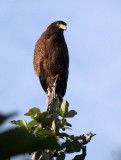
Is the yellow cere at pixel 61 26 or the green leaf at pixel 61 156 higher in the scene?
the yellow cere at pixel 61 26

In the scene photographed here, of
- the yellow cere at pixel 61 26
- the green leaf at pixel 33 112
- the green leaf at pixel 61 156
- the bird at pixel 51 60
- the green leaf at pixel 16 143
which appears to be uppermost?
the yellow cere at pixel 61 26

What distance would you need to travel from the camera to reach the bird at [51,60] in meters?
6.96

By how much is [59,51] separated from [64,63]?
0.36 m

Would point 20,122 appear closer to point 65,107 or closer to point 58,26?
point 65,107

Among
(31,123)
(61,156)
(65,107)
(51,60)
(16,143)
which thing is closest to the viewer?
(16,143)

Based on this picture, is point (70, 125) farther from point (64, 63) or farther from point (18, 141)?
point (64, 63)

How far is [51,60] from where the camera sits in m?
6.98

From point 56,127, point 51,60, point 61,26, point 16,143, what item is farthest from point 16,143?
point 61,26

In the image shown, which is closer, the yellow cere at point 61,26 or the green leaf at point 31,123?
the green leaf at point 31,123

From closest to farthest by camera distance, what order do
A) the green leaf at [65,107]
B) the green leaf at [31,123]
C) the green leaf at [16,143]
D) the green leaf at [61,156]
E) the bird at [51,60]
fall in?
1. the green leaf at [16,143]
2. the green leaf at [61,156]
3. the green leaf at [31,123]
4. the green leaf at [65,107]
5. the bird at [51,60]

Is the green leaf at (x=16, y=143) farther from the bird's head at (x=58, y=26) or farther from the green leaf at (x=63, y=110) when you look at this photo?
the bird's head at (x=58, y=26)

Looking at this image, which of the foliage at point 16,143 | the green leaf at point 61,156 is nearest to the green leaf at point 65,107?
the green leaf at point 61,156

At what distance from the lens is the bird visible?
6965 mm

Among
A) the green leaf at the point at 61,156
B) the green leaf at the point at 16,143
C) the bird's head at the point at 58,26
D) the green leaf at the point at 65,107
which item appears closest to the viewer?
the green leaf at the point at 16,143
